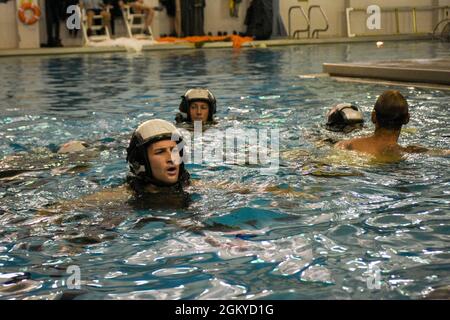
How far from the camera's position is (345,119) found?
753 centimetres

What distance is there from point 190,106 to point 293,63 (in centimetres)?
1018

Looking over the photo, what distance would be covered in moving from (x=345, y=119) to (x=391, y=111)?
1.65 meters

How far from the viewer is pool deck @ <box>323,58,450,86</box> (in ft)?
37.9

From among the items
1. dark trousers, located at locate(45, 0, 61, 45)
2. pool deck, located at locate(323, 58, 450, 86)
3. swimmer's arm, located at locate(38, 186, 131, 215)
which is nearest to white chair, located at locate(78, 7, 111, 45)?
dark trousers, located at locate(45, 0, 61, 45)

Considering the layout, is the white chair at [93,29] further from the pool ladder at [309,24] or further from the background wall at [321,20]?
A: the pool ladder at [309,24]

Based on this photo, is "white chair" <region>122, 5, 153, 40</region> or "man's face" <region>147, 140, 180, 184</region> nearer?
"man's face" <region>147, 140, 180, 184</region>

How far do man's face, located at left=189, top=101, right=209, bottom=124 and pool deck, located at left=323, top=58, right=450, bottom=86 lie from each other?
493 cm
